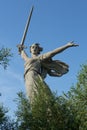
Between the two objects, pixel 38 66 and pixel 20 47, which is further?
pixel 20 47

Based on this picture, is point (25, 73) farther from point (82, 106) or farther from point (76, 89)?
point (82, 106)

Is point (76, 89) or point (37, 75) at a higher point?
point (37, 75)

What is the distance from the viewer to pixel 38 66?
47.2 feet

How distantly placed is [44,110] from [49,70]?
→ 3.15 metres

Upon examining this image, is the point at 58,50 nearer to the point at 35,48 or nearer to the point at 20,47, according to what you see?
the point at 35,48

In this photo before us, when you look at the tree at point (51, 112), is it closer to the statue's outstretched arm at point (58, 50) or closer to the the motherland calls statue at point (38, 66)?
the the motherland calls statue at point (38, 66)

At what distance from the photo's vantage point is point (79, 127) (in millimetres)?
11461

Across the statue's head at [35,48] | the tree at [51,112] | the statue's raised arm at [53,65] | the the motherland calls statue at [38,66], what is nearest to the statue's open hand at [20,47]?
the the motherland calls statue at [38,66]

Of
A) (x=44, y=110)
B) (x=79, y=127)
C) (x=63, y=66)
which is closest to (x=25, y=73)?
(x=63, y=66)

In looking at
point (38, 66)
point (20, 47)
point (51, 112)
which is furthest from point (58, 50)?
point (51, 112)

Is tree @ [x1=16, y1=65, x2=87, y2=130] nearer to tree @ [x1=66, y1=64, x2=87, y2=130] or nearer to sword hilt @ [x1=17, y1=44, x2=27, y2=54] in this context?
tree @ [x1=66, y1=64, x2=87, y2=130]

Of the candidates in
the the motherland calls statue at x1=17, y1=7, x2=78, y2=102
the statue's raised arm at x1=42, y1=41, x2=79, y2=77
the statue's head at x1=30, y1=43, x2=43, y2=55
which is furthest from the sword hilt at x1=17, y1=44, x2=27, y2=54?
the statue's raised arm at x1=42, y1=41, x2=79, y2=77

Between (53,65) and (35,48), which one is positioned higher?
(35,48)

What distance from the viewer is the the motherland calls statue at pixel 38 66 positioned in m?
13.7
